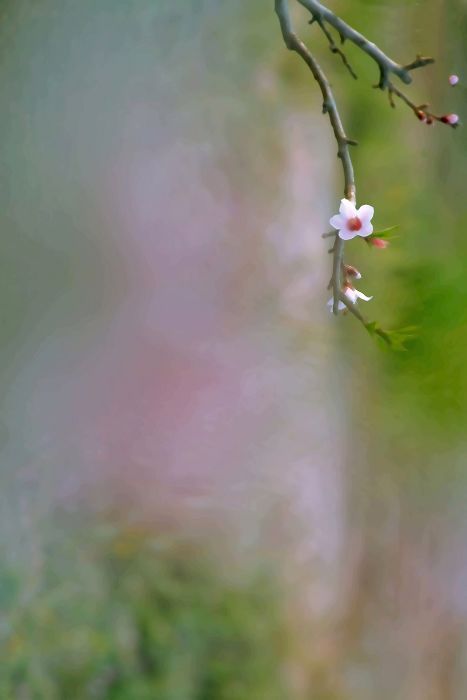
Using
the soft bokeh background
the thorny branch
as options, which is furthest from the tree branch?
the soft bokeh background

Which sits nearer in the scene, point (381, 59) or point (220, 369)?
point (381, 59)

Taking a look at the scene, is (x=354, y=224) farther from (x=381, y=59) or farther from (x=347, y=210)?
(x=381, y=59)

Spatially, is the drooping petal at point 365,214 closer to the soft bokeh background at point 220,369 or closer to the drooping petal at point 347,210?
the drooping petal at point 347,210

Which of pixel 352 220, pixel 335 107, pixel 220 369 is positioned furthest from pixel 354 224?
pixel 220 369

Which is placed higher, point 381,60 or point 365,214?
point 381,60

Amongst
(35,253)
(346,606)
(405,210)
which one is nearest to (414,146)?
(405,210)

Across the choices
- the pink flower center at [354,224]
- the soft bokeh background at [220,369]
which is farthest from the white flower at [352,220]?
the soft bokeh background at [220,369]
